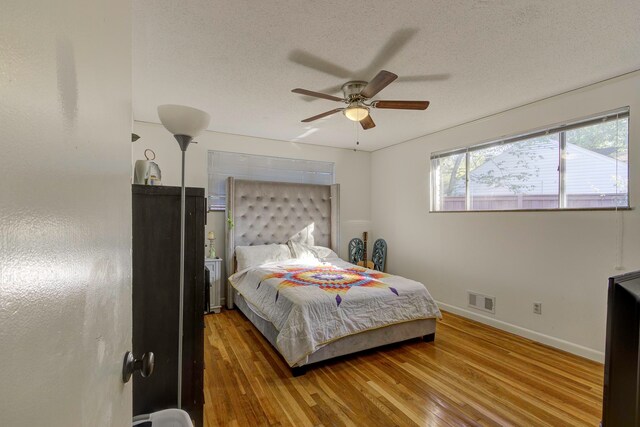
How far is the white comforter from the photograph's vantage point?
2305 millimetres

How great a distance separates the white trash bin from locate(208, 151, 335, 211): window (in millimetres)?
2985

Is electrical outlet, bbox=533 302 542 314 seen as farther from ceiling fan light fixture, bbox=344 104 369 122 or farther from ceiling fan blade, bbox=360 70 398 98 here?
ceiling fan blade, bbox=360 70 398 98

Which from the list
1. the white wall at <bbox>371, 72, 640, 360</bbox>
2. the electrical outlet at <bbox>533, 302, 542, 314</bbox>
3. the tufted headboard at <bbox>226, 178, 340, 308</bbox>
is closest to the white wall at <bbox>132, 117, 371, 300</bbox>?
the tufted headboard at <bbox>226, 178, 340, 308</bbox>

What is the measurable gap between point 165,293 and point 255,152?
10.5 ft

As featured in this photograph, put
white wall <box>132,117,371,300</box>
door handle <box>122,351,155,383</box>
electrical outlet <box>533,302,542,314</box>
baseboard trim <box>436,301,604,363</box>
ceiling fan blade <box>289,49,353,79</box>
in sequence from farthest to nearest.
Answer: white wall <box>132,117,371,300</box> < electrical outlet <box>533,302,542,314</box> < baseboard trim <box>436,301,604,363</box> < ceiling fan blade <box>289,49,353,79</box> < door handle <box>122,351,155,383</box>

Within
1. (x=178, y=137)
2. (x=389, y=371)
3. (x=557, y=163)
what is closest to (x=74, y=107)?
(x=178, y=137)

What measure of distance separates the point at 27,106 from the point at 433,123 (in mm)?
3932

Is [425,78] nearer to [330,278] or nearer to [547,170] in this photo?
[547,170]

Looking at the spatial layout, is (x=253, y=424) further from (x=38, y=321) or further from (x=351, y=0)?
(x=351, y=0)

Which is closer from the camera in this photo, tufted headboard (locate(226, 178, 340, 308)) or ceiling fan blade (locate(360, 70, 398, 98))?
ceiling fan blade (locate(360, 70, 398, 98))

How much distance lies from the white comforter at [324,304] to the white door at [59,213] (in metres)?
1.68

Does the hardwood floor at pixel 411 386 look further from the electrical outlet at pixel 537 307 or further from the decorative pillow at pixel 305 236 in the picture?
the decorative pillow at pixel 305 236

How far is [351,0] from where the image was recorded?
1.61 metres

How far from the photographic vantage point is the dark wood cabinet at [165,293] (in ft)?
4.56
